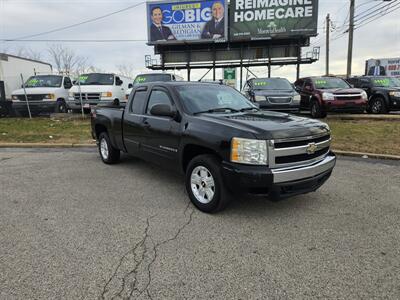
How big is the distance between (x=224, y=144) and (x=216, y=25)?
27565 millimetres

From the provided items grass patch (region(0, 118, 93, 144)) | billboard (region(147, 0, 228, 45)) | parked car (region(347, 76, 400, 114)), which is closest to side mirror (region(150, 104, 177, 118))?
grass patch (region(0, 118, 93, 144))

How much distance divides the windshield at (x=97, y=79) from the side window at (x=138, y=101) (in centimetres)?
945

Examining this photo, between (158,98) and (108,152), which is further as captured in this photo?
(108,152)

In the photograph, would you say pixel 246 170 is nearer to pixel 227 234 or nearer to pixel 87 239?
pixel 227 234

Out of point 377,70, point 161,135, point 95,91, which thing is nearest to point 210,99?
point 161,135

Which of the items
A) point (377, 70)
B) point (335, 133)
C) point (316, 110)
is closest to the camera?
point (335, 133)

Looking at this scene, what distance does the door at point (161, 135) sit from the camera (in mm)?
4719

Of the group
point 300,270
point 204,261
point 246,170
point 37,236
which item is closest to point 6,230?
point 37,236

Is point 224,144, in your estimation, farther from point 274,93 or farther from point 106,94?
point 106,94

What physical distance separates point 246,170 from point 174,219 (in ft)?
3.78

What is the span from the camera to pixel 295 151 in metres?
3.83

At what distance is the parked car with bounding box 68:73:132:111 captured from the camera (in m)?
14.0

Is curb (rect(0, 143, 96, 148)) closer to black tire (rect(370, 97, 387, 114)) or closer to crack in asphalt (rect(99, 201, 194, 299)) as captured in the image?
crack in asphalt (rect(99, 201, 194, 299))

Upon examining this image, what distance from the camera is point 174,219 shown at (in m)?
4.07
